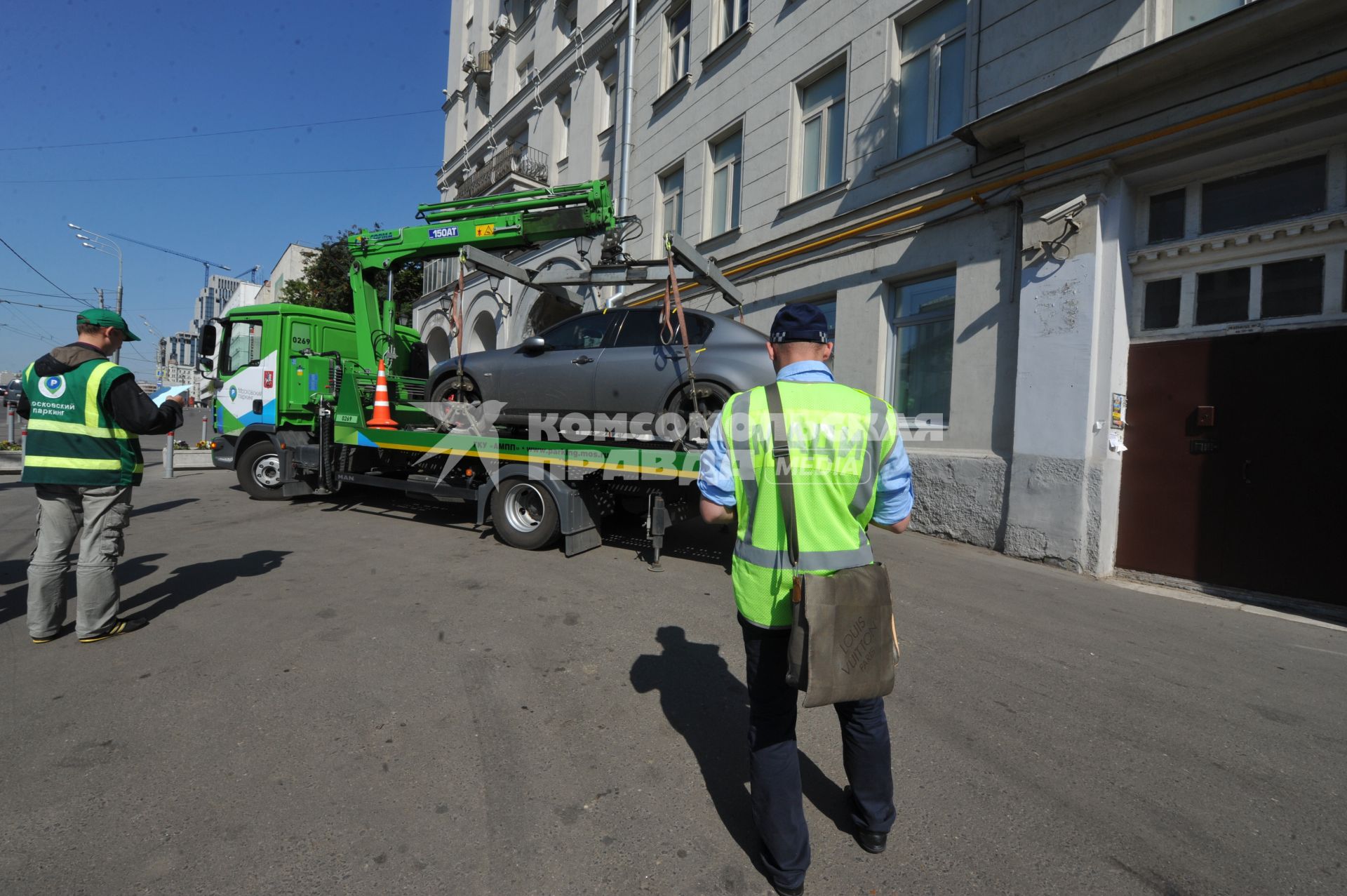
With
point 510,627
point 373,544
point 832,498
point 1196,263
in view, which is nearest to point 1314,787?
point 832,498

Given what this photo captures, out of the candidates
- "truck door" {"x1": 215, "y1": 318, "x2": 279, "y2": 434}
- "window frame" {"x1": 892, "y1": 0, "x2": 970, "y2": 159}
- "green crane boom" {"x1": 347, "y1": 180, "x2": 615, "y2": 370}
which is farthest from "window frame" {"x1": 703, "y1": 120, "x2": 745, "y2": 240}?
"truck door" {"x1": 215, "y1": 318, "x2": 279, "y2": 434}

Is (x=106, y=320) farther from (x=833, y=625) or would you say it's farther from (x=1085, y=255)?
(x=1085, y=255)

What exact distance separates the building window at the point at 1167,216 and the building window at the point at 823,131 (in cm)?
410

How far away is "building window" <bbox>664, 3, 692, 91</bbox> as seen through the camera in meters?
12.6

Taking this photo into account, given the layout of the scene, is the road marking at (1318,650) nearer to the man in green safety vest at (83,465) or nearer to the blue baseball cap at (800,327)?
the blue baseball cap at (800,327)

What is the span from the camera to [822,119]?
31.8 feet

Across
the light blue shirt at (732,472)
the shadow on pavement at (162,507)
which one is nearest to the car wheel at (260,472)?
the shadow on pavement at (162,507)

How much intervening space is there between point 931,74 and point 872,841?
9125mm

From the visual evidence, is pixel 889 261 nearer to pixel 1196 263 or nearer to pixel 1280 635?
pixel 1196 263

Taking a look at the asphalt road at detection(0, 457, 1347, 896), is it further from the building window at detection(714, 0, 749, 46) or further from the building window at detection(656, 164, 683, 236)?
the building window at detection(714, 0, 749, 46)

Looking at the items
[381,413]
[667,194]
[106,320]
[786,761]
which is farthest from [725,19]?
[786,761]

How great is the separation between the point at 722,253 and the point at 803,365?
980 cm

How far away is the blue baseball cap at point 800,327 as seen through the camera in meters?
1.98

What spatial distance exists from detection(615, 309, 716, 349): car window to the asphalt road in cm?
204
